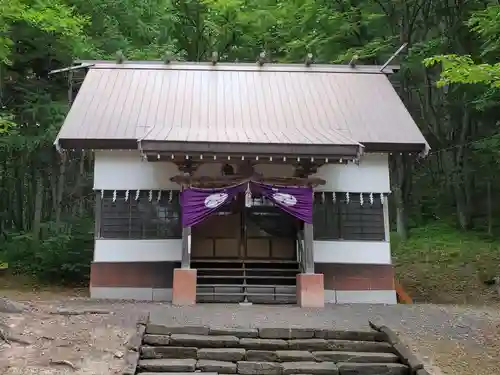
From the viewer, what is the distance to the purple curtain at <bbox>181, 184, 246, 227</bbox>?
413 inches

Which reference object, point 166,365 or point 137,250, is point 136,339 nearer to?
point 166,365

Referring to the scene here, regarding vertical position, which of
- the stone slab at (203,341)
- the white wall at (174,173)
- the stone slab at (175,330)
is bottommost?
the stone slab at (203,341)

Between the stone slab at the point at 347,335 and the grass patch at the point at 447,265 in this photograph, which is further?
the grass patch at the point at 447,265

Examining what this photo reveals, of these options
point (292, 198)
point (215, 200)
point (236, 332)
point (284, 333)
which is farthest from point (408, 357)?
point (215, 200)

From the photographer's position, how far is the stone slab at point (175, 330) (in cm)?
736

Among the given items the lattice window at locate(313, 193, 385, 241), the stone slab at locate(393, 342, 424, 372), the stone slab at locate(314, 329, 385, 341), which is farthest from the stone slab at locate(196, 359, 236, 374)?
the lattice window at locate(313, 193, 385, 241)

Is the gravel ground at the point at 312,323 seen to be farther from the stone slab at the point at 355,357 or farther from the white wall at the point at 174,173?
the white wall at the point at 174,173

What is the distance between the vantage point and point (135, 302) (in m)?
10.6

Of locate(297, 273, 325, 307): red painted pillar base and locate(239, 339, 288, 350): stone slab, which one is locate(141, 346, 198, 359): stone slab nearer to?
locate(239, 339, 288, 350): stone slab

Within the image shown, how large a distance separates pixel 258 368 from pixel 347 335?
5.34 feet

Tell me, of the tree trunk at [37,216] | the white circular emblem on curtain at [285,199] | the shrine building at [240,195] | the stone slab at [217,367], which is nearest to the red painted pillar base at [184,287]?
the shrine building at [240,195]

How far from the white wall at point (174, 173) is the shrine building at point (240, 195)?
2cm

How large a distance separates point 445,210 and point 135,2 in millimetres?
14436

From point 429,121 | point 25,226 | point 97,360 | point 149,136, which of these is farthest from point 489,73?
point 25,226
